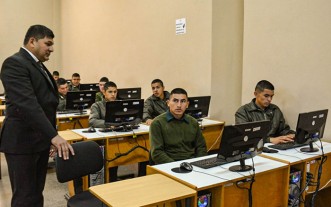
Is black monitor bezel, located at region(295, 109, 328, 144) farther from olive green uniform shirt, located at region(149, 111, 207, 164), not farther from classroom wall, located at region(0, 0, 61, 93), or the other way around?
classroom wall, located at region(0, 0, 61, 93)

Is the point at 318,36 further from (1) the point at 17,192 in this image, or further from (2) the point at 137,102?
(1) the point at 17,192

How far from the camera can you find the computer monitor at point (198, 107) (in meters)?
4.49

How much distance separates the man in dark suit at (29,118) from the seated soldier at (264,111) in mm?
2235

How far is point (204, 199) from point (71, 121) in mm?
3194

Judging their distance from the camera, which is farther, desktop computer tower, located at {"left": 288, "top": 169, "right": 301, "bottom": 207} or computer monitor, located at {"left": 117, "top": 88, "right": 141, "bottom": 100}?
computer monitor, located at {"left": 117, "top": 88, "right": 141, "bottom": 100}

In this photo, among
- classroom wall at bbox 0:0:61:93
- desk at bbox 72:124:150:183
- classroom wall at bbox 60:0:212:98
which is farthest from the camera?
classroom wall at bbox 0:0:61:93

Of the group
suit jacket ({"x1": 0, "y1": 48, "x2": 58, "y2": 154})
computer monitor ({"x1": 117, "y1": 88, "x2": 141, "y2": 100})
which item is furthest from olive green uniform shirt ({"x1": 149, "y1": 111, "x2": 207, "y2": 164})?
computer monitor ({"x1": 117, "y1": 88, "x2": 141, "y2": 100})

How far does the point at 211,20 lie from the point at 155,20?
58.2 inches

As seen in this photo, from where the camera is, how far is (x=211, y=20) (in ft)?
16.7

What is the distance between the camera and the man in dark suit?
6.82 feet

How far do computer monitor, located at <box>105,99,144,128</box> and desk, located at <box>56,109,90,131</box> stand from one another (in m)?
1.26

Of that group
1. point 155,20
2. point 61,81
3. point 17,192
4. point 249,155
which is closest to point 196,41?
point 155,20

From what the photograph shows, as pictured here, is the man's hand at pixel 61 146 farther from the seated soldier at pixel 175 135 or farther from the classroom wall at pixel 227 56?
the classroom wall at pixel 227 56

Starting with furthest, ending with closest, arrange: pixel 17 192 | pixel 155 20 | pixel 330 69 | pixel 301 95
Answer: pixel 155 20
pixel 301 95
pixel 330 69
pixel 17 192
